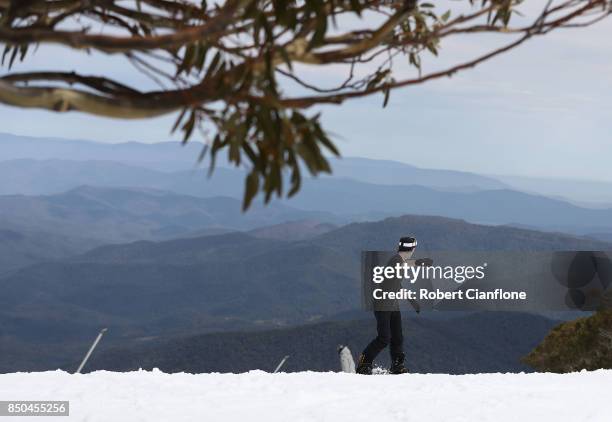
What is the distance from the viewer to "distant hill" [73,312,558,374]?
57.4 meters

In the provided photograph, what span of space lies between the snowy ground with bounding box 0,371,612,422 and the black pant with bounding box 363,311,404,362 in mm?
720

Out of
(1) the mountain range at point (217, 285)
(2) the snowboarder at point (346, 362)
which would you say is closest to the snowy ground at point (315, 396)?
(2) the snowboarder at point (346, 362)

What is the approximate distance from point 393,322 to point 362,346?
1654 inches

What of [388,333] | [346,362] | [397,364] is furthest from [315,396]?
[346,362]

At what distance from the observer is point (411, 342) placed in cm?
Result: 5806

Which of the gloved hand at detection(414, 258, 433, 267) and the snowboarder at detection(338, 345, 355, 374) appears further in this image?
the snowboarder at detection(338, 345, 355, 374)

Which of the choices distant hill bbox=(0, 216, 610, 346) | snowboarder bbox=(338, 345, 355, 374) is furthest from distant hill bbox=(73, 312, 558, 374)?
distant hill bbox=(0, 216, 610, 346)

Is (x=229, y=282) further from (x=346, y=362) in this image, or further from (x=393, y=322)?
(x=393, y=322)


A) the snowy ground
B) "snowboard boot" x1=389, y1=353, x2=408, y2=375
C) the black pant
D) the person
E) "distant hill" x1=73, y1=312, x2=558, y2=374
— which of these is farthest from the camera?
"distant hill" x1=73, y1=312, x2=558, y2=374

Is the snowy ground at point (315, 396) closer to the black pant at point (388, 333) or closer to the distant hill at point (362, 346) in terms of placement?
the black pant at point (388, 333)

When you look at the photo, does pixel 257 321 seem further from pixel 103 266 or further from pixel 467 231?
pixel 103 266

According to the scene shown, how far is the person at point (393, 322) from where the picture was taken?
11.2 m

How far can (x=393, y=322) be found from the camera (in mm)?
11539

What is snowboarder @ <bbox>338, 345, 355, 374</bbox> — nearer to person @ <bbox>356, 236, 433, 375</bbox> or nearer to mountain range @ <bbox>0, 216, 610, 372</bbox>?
person @ <bbox>356, 236, 433, 375</bbox>
